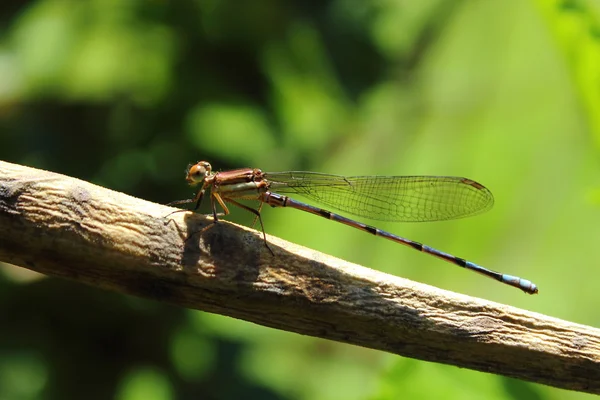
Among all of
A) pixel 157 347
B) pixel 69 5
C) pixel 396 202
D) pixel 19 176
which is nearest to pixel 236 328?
pixel 157 347

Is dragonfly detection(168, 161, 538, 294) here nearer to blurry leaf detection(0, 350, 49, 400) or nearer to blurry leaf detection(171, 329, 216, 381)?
blurry leaf detection(171, 329, 216, 381)

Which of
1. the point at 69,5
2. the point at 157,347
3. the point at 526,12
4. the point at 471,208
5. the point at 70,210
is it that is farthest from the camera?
the point at 526,12

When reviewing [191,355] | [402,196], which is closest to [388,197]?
[402,196]

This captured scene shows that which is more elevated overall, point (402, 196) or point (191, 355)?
point (402, 196)

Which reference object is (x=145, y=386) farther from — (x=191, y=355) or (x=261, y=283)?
(x=261, y=283)

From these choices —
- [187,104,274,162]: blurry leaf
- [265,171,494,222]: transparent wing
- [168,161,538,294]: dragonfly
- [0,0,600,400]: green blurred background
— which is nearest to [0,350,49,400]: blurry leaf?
[0,0,600,400]: green blurred background

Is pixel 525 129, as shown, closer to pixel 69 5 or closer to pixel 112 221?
pixel 69 5
